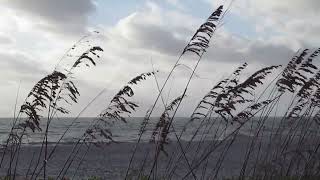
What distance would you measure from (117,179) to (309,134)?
9.61m

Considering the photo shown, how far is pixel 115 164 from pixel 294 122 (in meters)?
15.8

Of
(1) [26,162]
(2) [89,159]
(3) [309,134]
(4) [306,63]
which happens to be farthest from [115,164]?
(4) [306,63]

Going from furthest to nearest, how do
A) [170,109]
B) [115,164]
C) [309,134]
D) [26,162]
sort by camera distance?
1. [26,162]
2. [115,164]
3. [309,134]
4. [170,109]

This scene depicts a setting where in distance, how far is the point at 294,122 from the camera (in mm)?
6406

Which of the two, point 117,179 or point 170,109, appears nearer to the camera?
point 170,109

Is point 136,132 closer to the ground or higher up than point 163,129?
higher up

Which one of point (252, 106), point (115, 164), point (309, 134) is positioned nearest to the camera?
point (252, 106)

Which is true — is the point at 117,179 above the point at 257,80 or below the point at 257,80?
below

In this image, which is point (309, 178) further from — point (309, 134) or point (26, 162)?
point (26, 162)

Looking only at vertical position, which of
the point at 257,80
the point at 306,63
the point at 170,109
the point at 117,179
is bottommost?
the point at 117,179

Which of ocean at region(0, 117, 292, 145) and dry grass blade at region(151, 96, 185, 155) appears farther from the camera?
ocean at region(0, 117, 292, 145)

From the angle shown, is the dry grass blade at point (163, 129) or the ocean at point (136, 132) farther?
the ocean at point (136, 132)

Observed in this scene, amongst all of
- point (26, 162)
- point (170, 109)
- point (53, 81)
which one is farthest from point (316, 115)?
point (26, 162)

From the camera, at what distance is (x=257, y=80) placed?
477 cm
